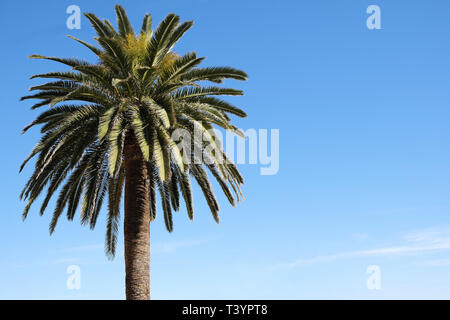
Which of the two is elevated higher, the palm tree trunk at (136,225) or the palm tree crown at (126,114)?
the palm tree crown at (126,114)

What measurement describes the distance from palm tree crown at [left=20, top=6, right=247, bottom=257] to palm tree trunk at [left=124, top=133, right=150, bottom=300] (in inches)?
12.6

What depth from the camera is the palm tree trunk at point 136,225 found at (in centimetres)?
1634

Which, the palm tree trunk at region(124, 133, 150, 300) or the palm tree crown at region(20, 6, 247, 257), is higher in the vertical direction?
the palm tree crown at region(20, 6, 247, 257)

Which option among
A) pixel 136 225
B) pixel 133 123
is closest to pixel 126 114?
pixel 133 123

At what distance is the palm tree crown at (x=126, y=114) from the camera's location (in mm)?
16250

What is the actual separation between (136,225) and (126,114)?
3.70 m

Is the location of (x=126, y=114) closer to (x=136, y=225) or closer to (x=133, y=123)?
(x=133, y=123)

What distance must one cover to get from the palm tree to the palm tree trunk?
0.11ft

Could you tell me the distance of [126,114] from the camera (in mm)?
16953

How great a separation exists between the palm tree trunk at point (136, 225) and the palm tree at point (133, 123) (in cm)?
3

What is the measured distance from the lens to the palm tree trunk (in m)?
16.3

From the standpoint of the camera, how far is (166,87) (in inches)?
677

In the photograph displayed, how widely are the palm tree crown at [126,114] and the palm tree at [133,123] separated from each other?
34 mm
